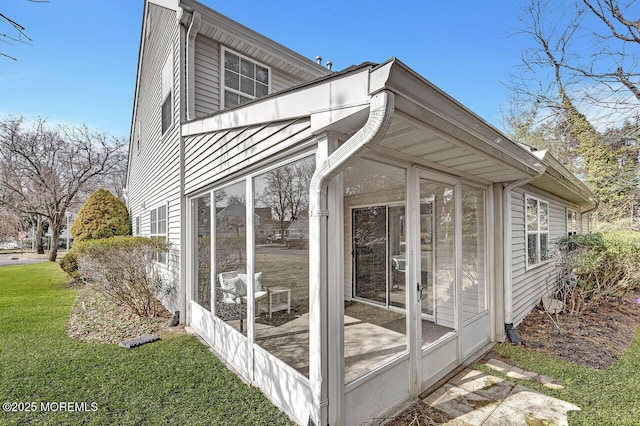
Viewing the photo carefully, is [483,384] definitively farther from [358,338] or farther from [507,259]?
[507,259]

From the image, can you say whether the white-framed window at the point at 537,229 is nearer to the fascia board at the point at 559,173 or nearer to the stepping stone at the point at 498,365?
the fascia board at the point at 559,173

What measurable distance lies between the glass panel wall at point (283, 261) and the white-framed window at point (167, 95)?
409 centimetres

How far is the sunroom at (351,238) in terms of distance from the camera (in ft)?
7.55

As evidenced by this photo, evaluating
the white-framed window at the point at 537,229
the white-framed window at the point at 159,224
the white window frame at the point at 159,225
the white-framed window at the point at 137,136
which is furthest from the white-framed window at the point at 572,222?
the white-framed window at the point at 137,136

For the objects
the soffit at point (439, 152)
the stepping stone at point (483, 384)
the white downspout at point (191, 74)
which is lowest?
the stepping stone at point (483, 384)

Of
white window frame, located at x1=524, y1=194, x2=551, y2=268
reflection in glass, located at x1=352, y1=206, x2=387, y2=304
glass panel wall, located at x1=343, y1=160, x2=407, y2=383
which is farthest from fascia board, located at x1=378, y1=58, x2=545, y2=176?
white window frame, located at x1=524, y1=194, x2=551, y2=268

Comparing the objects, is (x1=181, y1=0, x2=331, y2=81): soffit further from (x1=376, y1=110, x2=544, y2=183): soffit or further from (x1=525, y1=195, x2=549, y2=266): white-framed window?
(x1=525, y1=195, x2=549, y2=266): white-framed window

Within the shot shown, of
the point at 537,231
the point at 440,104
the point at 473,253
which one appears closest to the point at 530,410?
the point at 473,253

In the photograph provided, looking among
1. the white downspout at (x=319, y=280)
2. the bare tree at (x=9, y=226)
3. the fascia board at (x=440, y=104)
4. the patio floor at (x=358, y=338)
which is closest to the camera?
the fascia board at (x=440, y=104)

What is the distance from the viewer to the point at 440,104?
7.16 feet

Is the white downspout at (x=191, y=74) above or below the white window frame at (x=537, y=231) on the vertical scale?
above

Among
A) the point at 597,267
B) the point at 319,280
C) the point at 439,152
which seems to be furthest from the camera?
the point at 597,267

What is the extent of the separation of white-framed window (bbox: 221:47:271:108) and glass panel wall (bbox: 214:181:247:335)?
257 centimetres

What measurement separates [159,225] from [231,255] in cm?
432
